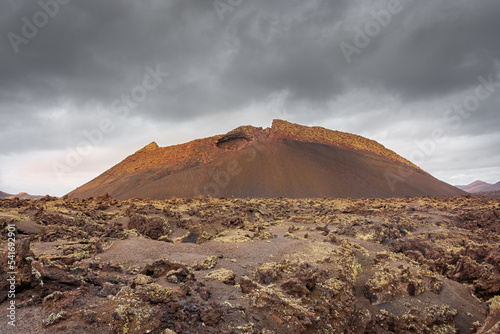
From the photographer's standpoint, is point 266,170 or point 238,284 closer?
point 238,284

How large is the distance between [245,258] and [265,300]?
261 centimetres

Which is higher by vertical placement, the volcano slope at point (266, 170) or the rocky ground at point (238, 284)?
the volcano slope at point (266, 170)

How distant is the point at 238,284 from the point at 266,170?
42.8 metres

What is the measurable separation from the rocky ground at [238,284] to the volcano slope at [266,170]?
34.5 meters

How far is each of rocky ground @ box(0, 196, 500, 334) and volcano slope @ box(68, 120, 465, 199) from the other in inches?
1358

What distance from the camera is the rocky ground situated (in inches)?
114

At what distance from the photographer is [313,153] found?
172 feet

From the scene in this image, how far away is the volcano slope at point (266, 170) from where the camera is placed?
4384 cm

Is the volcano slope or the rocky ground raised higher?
the volcano slope

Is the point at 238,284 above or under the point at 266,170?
under

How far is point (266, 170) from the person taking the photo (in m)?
47.0

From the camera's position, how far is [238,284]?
4.38 m

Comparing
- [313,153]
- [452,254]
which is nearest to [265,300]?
[452,254]

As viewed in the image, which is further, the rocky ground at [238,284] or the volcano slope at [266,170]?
the volcano slope at [266,170]
